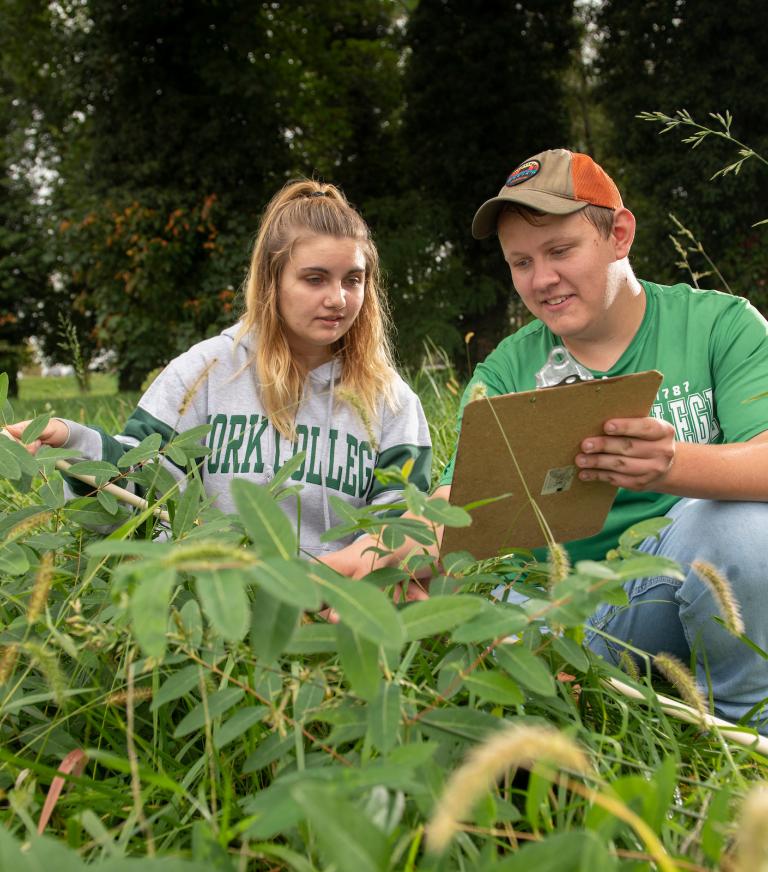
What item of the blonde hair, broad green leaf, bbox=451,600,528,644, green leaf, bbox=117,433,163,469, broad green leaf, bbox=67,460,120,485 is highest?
the blonde hair

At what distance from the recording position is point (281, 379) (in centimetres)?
247

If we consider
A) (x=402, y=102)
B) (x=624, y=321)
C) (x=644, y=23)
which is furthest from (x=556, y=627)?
(x=402, y=102)

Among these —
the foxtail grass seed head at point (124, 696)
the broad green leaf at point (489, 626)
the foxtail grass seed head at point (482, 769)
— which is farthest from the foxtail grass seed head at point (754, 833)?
the foxtail grass seed head at point (124, 696)

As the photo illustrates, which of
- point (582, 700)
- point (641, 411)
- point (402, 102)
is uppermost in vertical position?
point (402, 102)

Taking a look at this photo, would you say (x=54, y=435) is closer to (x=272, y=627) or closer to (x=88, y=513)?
(x=88, y=513)

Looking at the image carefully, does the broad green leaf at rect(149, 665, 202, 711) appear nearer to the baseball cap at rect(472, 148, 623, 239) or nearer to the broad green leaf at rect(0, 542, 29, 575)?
the broad green leaf at rect(0, 542, 29, 575)

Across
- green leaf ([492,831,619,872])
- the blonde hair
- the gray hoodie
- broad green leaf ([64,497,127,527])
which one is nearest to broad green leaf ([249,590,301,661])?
green leaf ([492,831,619,872])

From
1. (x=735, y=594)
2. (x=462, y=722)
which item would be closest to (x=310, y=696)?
(x=462, y=722)

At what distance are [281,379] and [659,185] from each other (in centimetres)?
925

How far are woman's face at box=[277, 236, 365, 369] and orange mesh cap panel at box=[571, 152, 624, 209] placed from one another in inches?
29.1

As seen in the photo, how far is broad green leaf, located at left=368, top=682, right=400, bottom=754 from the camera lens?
2.89 ft

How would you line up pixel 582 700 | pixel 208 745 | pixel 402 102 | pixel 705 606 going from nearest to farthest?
pixel 208 745
pixel 582 700
pixel 705 606
pixel 402 102

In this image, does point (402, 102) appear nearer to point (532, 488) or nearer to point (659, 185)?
point (659, 185)

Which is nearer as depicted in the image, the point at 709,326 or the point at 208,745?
the point at 208,745
